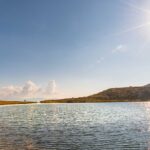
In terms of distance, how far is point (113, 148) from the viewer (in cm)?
4759

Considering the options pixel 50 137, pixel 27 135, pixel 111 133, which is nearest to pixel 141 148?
pixel 111 133

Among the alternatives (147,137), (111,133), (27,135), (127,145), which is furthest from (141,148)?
(27,135)

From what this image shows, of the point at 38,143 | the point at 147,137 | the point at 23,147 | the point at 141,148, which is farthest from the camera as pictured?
the point at 147,137

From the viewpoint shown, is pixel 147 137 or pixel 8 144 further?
pixel 147 137

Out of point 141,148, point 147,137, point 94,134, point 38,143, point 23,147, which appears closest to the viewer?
point 141,148

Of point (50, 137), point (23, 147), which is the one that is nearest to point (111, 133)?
point (50, 137)

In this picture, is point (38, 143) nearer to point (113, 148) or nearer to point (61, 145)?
point (61, 145)

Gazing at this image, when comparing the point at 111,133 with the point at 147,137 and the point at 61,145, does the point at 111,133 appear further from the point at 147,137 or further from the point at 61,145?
the point at 61,145

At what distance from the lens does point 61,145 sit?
168 ft

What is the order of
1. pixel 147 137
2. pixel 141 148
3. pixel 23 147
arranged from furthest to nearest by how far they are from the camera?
pixel 147 137 < pixel 23 147 < pixel 141 148

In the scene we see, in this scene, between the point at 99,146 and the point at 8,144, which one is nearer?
the point at 99,146

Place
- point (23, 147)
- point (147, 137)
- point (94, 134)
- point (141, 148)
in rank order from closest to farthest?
point (141, 148) → point (23, 147) → point (147, 137) → point (94, 134)

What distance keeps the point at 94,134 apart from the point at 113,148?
15483 mm

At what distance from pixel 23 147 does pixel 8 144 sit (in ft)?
14.4
